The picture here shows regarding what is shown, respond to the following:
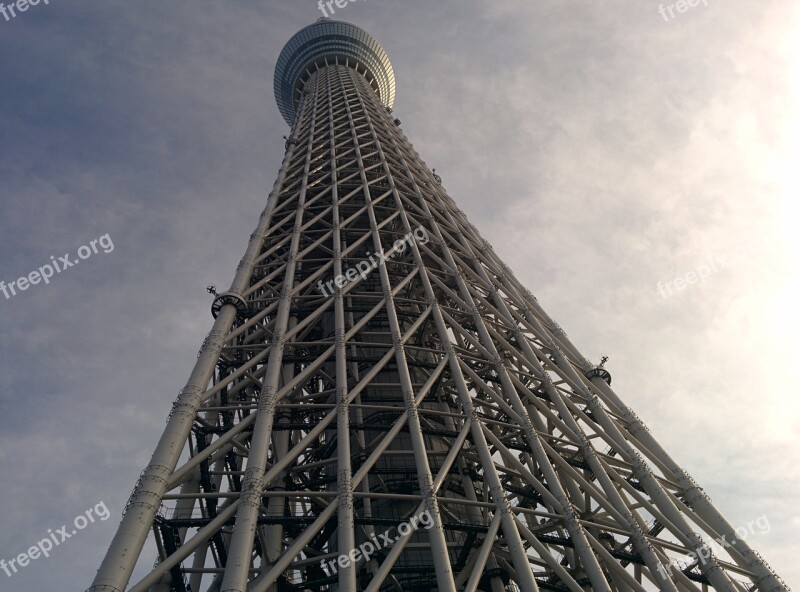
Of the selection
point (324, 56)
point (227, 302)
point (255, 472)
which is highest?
point (324, 56)

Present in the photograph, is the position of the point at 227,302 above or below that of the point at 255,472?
above

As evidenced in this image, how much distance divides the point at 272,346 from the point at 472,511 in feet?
31.8

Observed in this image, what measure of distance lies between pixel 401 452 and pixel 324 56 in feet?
223

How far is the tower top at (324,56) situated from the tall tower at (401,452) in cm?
4368

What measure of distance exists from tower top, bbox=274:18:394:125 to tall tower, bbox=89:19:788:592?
143 ft

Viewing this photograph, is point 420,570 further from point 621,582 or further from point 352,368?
point 352,368

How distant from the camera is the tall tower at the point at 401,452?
674 inches

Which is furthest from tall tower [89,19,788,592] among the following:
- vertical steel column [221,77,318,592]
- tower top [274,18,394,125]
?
tower top [274,18,394,125]

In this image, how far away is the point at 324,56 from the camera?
78125 millimetres

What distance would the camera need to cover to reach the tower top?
257 feet

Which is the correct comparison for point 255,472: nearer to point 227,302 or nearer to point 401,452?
point 401,452

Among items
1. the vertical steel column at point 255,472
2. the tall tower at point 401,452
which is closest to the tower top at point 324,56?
the tall tower at point 401,452

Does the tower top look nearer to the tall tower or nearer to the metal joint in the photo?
the tall tower

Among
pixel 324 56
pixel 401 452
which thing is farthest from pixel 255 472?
pixel 324 56
